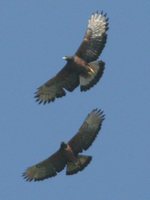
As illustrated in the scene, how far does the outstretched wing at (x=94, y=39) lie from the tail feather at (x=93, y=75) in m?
0.23

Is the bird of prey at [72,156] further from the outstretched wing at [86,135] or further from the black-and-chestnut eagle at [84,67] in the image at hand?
the black-and-chestnut eagle at [84,67]

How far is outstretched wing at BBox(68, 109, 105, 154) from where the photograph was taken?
2450 cm

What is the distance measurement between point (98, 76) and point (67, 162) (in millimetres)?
2505

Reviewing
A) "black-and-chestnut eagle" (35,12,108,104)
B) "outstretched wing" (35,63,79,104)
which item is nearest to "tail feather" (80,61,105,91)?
"black-and-chestnut eagle" (35,12,108,104)

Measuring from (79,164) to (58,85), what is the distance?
2.59 metres

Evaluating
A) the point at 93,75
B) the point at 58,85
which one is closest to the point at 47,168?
the point at 58,85

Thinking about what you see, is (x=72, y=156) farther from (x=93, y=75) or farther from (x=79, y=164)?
(x=93, y=75)

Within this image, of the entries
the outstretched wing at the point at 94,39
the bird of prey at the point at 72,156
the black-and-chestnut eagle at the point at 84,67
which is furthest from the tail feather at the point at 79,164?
the outstretched wing at the point at 94,39

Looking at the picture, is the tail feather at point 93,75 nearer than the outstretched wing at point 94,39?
Yes

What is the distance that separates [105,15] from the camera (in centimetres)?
2547

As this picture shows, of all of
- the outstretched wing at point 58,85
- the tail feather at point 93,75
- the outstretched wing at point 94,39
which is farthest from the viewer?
the outstretched wing at point 58,85

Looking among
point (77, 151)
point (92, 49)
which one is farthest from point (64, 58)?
point (77, 151)

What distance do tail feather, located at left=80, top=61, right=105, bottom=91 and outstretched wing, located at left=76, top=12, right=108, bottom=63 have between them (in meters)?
0.23

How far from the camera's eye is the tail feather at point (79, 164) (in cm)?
2442
